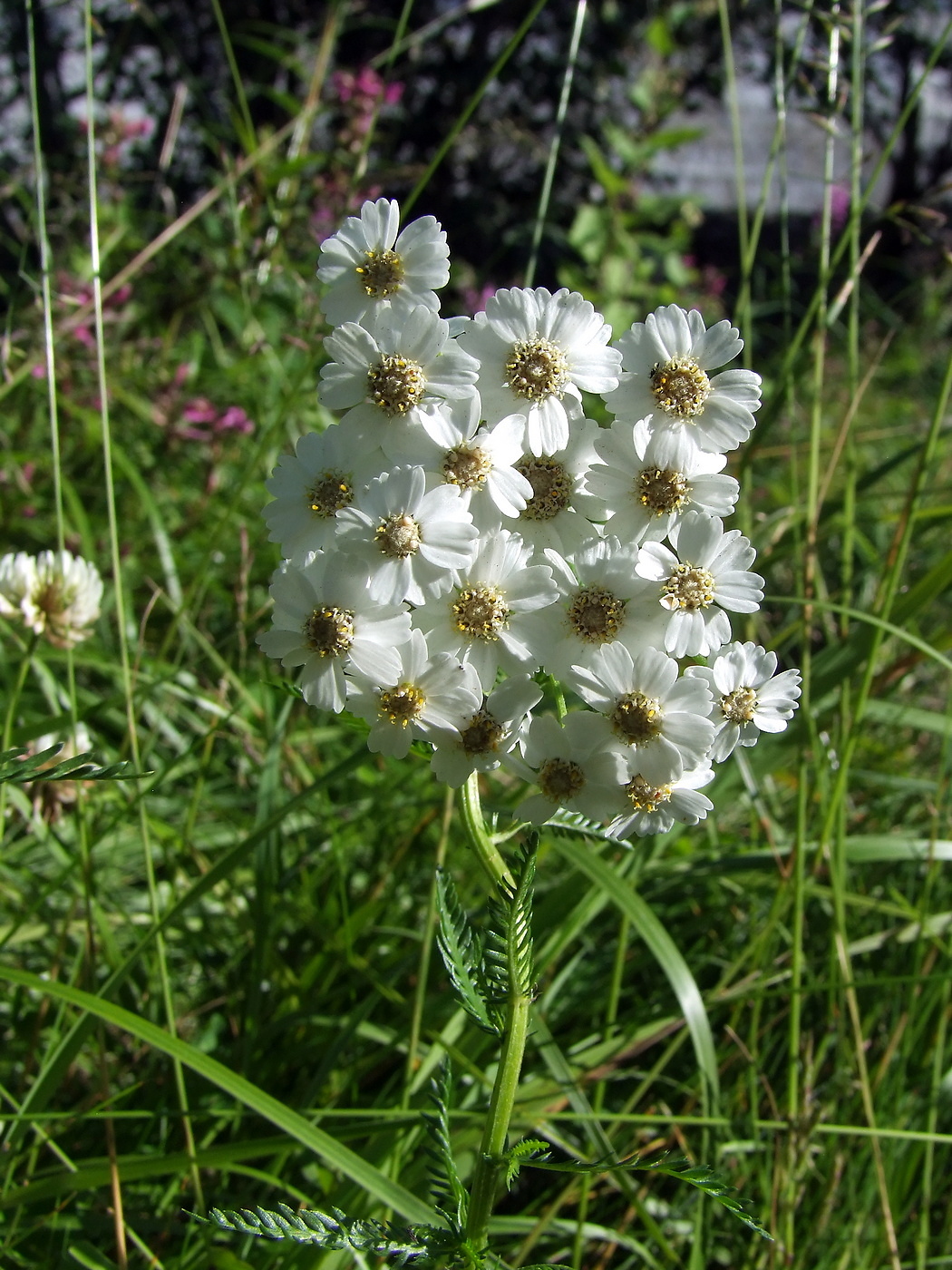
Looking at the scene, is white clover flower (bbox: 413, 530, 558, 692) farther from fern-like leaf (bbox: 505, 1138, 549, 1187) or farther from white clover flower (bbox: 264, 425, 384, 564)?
fern-like leaf (bbox: 505, 1138, 549, 1187)

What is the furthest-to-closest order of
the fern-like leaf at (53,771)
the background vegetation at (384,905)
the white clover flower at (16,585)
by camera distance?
the white clover flower at (16,585), the background vegetation at (384,905), the fern-like leaf at (53,771)

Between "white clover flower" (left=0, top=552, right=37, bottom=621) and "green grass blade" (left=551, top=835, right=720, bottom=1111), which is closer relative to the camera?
"green grass blade" (left=551, top=835, right=720, bottom=1111)

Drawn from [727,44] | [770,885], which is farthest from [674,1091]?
[727,44]

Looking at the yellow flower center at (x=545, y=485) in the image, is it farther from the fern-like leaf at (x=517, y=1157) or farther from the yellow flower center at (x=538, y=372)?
the fern-like leaf at (x=517, y=1157)

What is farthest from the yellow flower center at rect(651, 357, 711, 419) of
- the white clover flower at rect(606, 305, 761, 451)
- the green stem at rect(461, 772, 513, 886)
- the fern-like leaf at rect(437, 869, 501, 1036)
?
the fern-like leaf at rect(437, 869, 501, 1036)

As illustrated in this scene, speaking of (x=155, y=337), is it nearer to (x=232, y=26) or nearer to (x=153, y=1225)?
(x=232, y=26)

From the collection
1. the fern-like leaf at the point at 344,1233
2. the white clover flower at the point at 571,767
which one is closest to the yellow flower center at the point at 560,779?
the white clover flower at the point at 571,767
